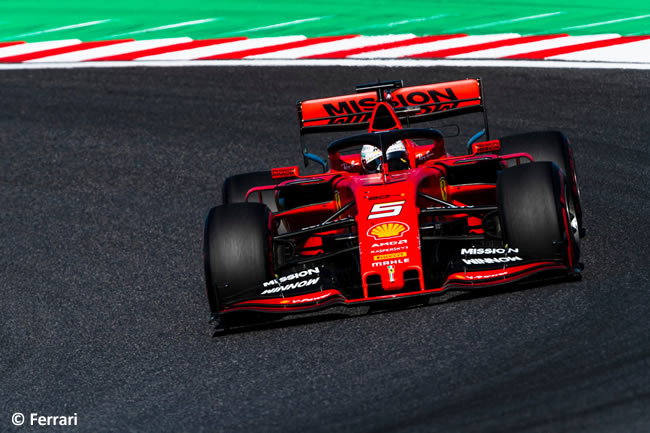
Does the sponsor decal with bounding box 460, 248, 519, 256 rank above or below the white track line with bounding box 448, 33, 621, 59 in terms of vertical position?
below

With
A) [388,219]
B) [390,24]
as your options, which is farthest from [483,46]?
[388,219]

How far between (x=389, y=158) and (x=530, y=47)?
255 inches

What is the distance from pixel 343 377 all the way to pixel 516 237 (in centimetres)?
159

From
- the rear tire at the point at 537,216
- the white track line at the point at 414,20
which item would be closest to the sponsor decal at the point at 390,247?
the rear tire at the point at 537,216

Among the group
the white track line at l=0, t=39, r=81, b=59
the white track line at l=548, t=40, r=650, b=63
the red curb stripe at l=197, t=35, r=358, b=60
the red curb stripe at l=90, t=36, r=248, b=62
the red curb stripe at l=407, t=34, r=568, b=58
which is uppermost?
the white track line at l=0, t=39, r=81, b=59

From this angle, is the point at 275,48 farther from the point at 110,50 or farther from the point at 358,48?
the point at 110,50

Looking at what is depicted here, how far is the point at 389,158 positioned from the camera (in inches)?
327

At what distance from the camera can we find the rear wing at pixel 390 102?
903 centimetres

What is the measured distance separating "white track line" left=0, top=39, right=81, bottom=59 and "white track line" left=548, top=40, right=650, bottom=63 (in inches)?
281

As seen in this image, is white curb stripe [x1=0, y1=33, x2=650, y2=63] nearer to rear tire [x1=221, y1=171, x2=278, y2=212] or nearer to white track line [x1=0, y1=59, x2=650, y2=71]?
white track line [x1=0, y1=59, x2=650, y2=71]

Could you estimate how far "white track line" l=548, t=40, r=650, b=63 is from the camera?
13.3 meters

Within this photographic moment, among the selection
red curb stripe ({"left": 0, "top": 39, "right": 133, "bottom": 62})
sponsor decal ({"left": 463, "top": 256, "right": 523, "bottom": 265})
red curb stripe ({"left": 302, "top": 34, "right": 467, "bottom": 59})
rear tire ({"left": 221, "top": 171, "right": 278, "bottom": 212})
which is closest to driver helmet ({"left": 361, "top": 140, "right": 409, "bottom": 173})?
rear tire ({"left": 221, "top": 171, "right": 278, "bottom": 212})

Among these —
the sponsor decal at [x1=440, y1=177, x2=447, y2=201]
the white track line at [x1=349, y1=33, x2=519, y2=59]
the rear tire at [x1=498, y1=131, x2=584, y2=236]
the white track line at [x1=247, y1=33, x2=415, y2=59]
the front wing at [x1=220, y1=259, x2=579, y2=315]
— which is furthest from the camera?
the white track line at [x1=247, y1=33, x2=415, y2=59]

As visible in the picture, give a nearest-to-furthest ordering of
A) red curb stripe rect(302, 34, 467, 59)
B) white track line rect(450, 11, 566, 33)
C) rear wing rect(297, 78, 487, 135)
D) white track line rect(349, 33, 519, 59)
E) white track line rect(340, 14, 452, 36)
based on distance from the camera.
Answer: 1. rear wing rect(297, 78, 487, 135)
2. white track line rect(349, 33, 519, 59)
3. red curb stripe rect(302, 34, 467, 59)
4. white track line rect(450, 11, 566, 33)
5. white track line rect(340, 14, 452, 36)
